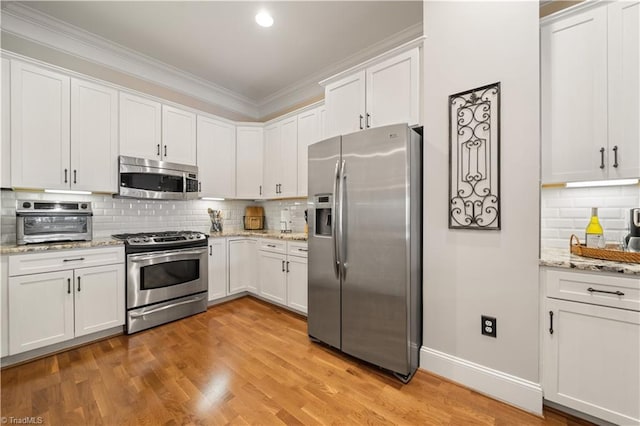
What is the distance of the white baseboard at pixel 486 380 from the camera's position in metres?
1.62

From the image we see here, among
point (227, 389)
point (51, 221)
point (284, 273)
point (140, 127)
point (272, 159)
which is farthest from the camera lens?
point (272, 159)

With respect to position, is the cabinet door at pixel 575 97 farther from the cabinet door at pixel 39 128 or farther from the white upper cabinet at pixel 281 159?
the cabinet door at pixel 39 128

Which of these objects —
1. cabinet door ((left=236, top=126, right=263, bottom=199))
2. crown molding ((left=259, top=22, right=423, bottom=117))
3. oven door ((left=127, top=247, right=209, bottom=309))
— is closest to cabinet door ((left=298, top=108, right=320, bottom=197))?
crown molding ((left=259, top=22, right=423, bottom=117))

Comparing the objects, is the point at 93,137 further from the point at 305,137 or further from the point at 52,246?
the point at 305,137

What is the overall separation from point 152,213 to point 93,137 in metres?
1.05

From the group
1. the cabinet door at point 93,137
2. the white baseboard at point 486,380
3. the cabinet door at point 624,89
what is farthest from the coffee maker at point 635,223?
the cabinet door at point 93,137

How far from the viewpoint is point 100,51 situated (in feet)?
9.68

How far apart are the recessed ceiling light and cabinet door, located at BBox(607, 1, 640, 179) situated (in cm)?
256

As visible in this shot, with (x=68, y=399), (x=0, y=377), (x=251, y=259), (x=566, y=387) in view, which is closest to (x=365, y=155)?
(x=566, y=387)

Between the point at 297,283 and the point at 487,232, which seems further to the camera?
the point at 297,283

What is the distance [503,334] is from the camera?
173cm

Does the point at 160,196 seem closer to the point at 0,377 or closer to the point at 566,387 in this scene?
the point at 0,377

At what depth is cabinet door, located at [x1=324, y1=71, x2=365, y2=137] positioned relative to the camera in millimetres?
2480

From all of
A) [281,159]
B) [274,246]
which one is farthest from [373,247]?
[281,159]
